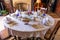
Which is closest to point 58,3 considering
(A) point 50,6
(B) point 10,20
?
(A) point 50,6

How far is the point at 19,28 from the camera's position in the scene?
2191 mm

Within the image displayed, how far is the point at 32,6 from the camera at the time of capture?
4.62 metres

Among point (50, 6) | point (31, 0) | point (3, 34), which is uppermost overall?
point (31, 0)

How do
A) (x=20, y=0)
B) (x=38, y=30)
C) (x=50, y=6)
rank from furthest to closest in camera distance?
(x=50, y=6) → (x=20, y=0) → (x=38, y=30)

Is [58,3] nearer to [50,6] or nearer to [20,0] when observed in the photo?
[50,6]

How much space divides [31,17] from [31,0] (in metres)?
2.07

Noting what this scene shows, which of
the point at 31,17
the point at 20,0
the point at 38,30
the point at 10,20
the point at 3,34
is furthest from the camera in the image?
the point at 20,0

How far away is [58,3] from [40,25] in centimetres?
281

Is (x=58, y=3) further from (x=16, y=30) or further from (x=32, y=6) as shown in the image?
(x=16, y=30)

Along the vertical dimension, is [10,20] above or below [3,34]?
above

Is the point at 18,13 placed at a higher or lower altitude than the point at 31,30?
higher

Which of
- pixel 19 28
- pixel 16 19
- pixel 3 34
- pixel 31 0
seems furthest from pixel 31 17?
pixel 31 0

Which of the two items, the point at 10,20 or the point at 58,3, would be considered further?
the point at 58,3

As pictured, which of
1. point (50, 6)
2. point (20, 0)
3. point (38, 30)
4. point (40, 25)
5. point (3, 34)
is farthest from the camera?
point (50, 6)
